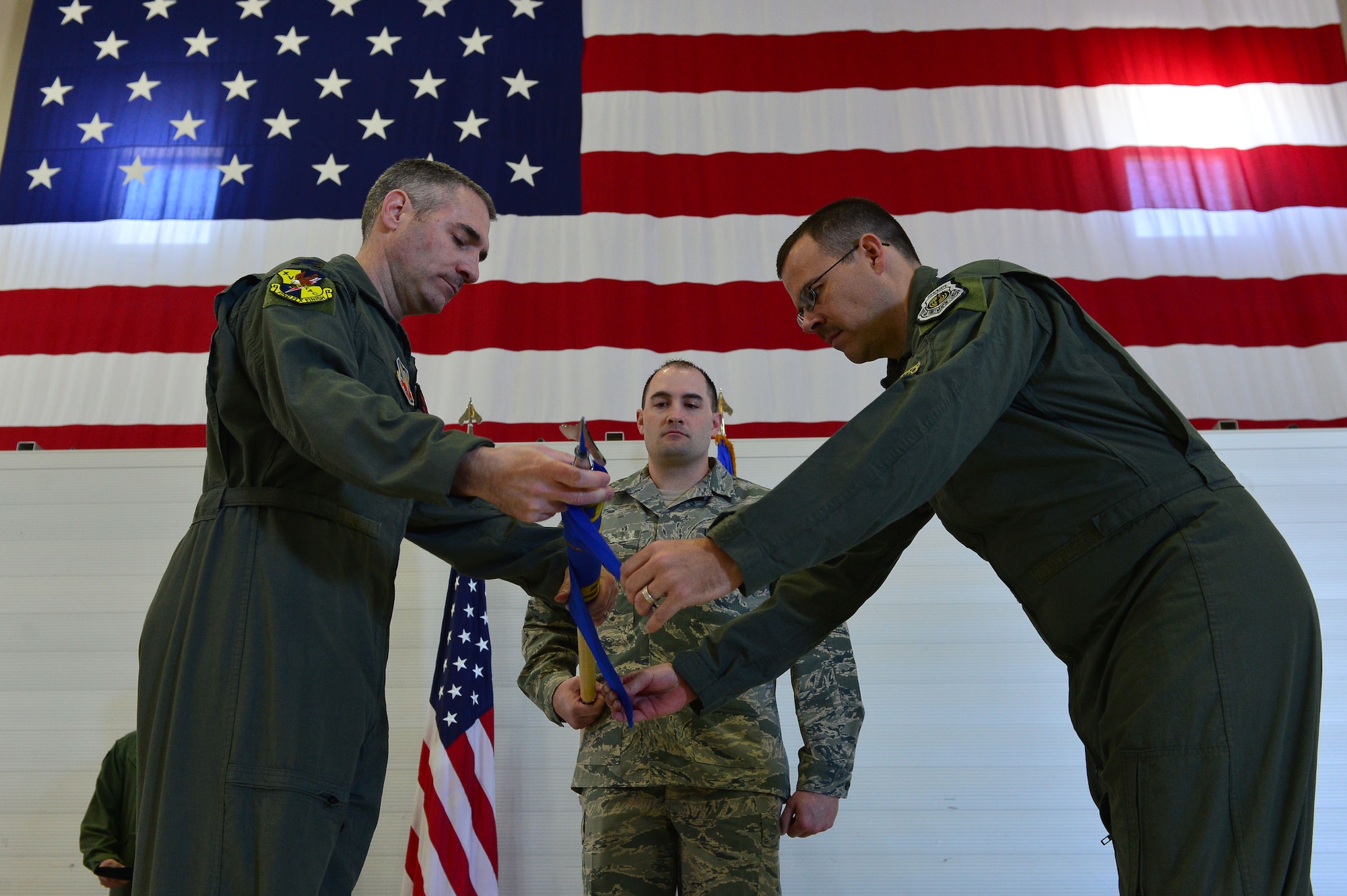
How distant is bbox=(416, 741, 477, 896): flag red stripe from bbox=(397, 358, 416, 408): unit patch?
6.60 feet

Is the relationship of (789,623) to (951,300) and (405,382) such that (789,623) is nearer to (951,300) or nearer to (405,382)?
(951,300)

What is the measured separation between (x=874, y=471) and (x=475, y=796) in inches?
100

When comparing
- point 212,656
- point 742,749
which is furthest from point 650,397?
point 212,656

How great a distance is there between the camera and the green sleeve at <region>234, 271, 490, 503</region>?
1.31 m

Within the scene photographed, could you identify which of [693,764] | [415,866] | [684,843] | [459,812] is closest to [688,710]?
[693,764]

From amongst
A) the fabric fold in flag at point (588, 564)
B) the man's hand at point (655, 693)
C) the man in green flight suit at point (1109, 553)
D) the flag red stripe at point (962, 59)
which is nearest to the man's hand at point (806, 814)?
the man's hand at point (655, 693)

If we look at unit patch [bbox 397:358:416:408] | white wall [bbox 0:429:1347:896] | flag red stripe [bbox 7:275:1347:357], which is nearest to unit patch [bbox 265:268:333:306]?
unit patch [bbox 397:358:416:408]

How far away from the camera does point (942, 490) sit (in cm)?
187

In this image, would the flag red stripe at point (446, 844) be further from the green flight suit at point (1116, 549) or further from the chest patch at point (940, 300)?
the chest patch at point (940, 300)

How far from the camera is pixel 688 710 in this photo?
2.27 metres

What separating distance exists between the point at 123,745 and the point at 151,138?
3.55 meters

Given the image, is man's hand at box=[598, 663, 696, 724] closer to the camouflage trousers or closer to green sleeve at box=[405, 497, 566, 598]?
green sleeve at box=[405, 497, 566, 598]

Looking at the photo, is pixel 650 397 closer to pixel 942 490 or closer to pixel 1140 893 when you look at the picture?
pixel 942 490

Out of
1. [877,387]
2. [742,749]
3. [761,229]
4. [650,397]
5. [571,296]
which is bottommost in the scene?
[742,749]
